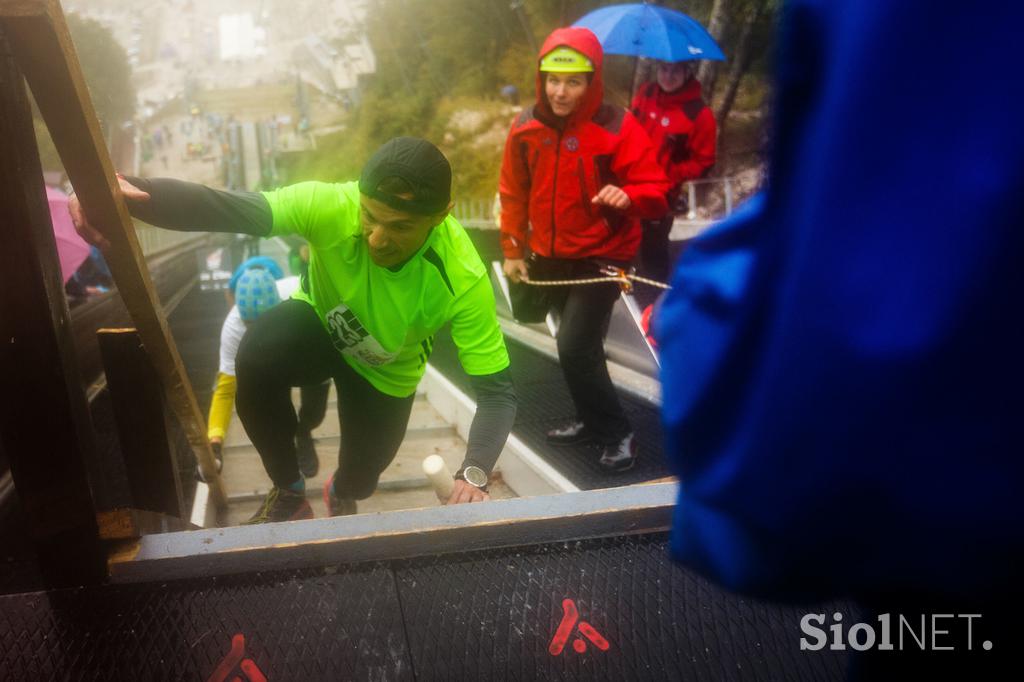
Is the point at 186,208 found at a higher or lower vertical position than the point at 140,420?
higher

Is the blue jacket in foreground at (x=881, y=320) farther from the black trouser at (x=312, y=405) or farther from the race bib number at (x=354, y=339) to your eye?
the black trouser at (x=312, y=405)

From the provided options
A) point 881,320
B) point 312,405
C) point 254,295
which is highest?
point 881,320

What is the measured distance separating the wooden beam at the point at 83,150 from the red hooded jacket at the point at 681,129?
3.72m

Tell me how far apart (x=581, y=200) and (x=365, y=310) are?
4.45ft

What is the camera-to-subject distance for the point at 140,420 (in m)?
2.26

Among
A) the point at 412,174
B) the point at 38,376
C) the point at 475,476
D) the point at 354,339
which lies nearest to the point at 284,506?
the point at 354,339

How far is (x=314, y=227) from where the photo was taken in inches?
108

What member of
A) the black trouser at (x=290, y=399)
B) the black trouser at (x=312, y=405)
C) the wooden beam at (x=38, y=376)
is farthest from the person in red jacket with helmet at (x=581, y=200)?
the wooden beam at (x=38, y=376)

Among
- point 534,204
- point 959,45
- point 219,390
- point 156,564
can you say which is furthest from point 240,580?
point 219,390

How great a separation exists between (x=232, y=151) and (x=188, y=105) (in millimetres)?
55170

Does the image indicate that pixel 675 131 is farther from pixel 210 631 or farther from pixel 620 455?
pixel 210 631

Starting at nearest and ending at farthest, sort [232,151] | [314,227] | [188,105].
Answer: [314,227] → [232,151] → [188,105]

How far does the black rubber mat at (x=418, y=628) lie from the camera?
1.66 metres

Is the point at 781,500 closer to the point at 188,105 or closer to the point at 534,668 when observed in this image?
the point at 534,668
